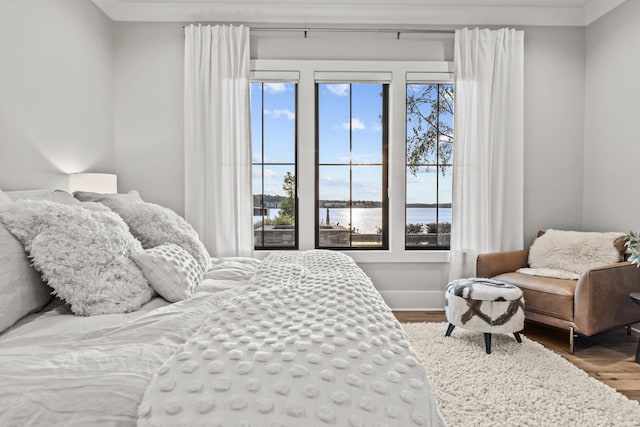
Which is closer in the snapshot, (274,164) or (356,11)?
(356,11)

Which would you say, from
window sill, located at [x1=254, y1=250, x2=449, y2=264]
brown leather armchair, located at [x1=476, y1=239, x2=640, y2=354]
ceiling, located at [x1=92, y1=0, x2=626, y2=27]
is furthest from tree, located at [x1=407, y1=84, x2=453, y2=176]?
brown leather armchair, located at [x1=476, y1=239, x2=640, y2=354]

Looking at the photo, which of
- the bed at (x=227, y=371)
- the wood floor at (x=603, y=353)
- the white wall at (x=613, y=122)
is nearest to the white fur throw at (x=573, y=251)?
the white wall at (x=613, y=122)

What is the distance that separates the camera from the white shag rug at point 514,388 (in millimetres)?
1880

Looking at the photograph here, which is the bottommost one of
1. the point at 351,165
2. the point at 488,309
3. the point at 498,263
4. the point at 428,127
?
the point at 488,309

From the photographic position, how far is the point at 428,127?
3.89 m

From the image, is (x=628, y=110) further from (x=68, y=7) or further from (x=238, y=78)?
(x=68, y=7)

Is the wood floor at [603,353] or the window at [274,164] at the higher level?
the window at [274,164]

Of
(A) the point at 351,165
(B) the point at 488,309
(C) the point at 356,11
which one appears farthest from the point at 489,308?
(C) the point at 356,11

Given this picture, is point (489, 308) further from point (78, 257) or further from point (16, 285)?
point (16, 285)

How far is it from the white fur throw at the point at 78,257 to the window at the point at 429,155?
9.53 ft

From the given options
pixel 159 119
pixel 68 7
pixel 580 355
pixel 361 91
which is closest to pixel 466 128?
pixel 361 91

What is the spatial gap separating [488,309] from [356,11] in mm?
2804

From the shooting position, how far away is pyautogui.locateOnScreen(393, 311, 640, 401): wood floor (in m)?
2.33

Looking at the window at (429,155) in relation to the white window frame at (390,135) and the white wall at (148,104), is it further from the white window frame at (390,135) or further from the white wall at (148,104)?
the white wall at (148,104)
